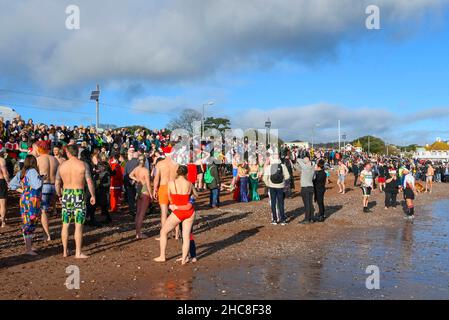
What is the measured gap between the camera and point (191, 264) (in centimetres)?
804

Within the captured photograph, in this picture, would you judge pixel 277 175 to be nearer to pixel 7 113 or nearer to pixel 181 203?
pixel 181 203

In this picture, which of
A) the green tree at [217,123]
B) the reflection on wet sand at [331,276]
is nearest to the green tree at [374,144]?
the green tree at [217,123]

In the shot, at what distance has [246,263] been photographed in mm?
8211

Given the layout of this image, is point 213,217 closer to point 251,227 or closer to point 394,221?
point 251,227

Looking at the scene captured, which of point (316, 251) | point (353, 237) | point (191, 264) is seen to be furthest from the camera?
point (353, 237)

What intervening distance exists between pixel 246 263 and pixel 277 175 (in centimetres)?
463

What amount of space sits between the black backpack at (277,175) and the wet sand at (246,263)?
127 centimetres

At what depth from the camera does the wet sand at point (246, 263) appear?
21.1ft

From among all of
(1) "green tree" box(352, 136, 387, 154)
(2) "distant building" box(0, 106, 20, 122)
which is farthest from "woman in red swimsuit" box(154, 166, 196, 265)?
(1) "green tree" box(352, 136, 387, 154)

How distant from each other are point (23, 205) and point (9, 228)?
3.40 m

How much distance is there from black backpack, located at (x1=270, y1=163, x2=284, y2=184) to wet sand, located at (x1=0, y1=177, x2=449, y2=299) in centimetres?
127

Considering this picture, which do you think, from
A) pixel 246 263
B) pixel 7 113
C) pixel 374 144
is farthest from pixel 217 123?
pixel 374 144
